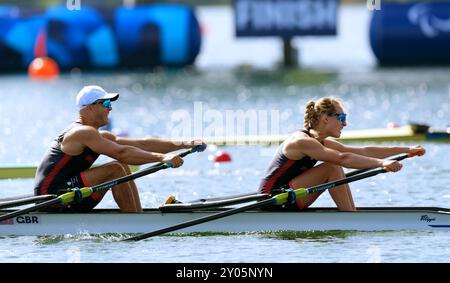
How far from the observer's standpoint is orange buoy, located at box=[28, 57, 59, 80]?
141 feet

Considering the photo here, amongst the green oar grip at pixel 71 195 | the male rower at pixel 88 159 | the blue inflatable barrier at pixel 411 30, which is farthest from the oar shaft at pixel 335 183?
the blue inflatable barrier at pixel 411 30

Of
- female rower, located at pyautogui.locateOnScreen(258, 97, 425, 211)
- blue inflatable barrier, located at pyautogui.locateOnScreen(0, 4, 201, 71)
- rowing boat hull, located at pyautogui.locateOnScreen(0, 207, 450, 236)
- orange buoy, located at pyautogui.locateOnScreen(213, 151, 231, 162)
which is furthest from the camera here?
blue inflatable barrier, located at pyautogui.locateOnScreen(0, 4, 201, 71)

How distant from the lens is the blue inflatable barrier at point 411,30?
4216cm

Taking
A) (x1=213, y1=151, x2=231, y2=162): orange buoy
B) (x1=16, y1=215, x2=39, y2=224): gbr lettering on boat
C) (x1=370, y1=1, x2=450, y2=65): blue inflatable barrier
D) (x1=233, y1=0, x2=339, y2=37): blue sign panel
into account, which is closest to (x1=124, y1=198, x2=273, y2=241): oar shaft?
(x1=16, y1=215, x2=39, y2=224): gbr lettering on boat

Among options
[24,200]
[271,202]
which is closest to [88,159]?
[24,200]

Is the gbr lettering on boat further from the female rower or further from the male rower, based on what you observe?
the female rower

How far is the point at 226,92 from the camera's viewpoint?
37.8 m

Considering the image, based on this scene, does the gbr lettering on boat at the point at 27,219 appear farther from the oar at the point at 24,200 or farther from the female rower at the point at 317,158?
the female rower at the point at 317,158

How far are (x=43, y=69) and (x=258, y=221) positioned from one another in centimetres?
2875

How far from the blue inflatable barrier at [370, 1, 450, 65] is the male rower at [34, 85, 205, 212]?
91.1 feet

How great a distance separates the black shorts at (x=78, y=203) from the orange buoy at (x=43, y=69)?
28.0 m
